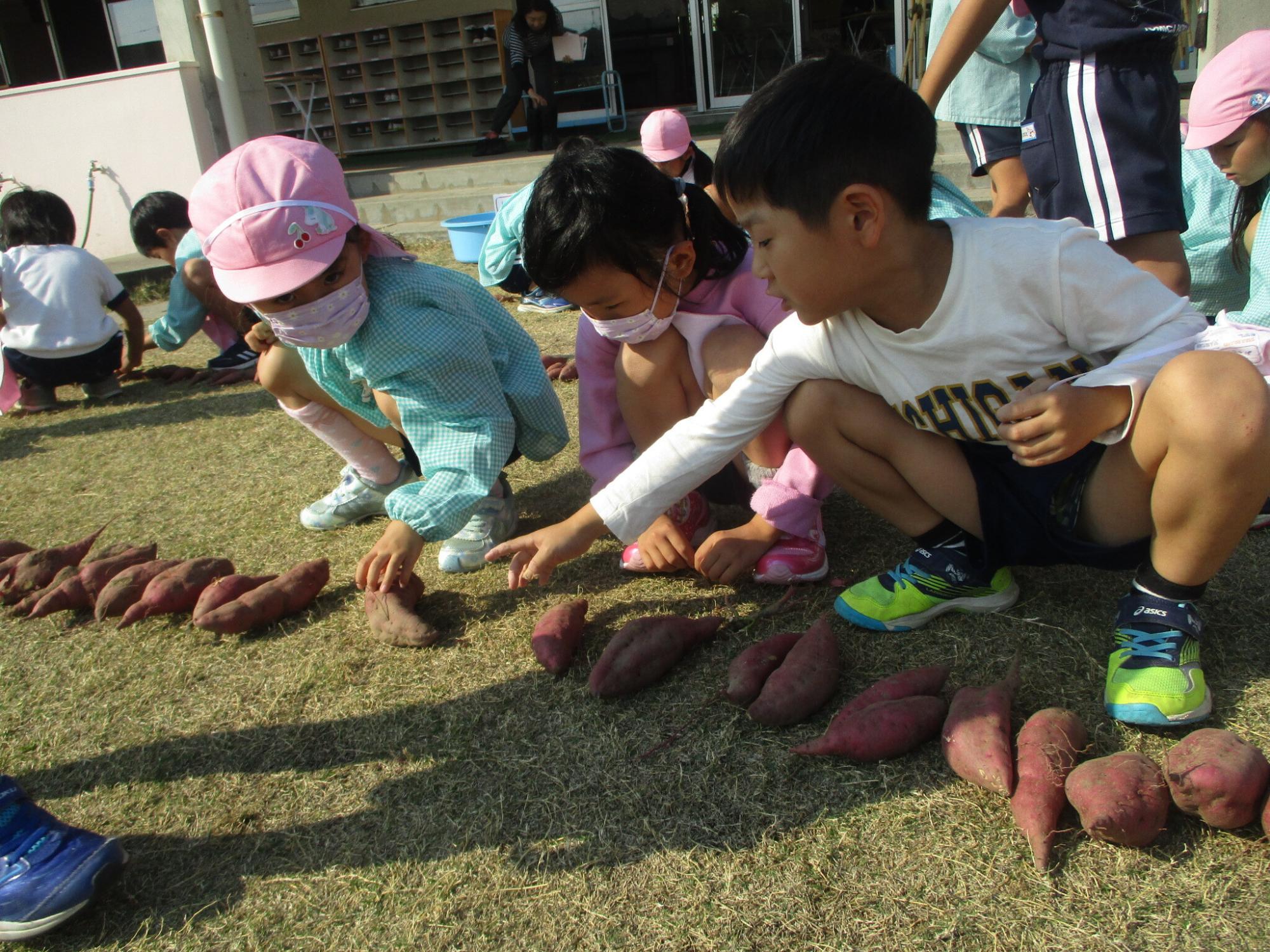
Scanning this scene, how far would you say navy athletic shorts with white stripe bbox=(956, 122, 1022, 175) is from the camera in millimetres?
3146

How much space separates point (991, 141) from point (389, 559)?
2.43 meters

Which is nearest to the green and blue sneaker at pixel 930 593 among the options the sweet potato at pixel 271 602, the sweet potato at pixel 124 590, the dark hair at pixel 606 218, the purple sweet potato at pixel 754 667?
the purple sweet potato at pixel 754 667

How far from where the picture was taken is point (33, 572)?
7.83 feet

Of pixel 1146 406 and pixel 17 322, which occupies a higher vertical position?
pixel 1146 406

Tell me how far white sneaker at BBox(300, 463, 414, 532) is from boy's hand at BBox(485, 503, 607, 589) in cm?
101

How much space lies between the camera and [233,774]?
1675mm

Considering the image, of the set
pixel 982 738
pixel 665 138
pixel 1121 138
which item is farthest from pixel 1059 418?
pixel 665 138

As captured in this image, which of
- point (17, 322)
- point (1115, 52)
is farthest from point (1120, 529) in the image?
point (17, 322)

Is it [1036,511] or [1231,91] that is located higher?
[1231,91]

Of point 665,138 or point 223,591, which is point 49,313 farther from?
point 223,591

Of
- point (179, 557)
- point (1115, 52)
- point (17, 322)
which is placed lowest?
point (179, 557)

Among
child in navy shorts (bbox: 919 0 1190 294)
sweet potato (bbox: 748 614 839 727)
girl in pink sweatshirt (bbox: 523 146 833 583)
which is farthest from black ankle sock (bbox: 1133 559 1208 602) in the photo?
child in navy shorts (bbox: 919 0 1190 294)

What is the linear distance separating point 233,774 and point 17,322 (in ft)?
12.6

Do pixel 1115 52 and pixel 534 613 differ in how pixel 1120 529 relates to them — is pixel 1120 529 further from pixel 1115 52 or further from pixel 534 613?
pixel 1115 52
